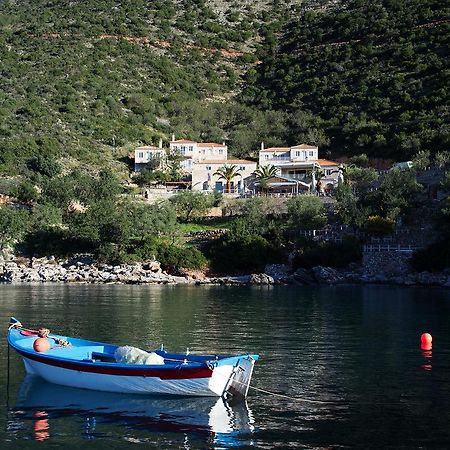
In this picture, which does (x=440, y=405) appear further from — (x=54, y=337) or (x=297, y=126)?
(x=297, y=126)

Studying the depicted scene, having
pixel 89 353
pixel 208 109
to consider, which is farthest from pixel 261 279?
pixel 208 109

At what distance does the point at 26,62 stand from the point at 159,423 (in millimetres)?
104973

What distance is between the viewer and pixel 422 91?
4028 inches

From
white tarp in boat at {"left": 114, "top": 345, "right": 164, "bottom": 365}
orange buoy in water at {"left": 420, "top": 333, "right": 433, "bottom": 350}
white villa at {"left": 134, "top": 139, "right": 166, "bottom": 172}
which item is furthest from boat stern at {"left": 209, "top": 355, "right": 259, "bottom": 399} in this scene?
white villa at {"left": 134, "top": 139, "right": 166, "bottom": 172}

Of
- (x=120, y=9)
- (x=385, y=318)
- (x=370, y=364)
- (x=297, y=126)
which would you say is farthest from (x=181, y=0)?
(x=370, y=364)

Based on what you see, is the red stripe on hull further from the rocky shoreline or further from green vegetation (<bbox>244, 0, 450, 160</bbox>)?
green vegetation (<bbox>244, 0, 450, 160</bbox>)

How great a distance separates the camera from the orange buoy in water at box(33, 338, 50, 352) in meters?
20.6

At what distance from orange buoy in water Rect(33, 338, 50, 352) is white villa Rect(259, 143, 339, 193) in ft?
203

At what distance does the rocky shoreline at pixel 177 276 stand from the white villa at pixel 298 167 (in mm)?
19854

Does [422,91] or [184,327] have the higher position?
[422,91]

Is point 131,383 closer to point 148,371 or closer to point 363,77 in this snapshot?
point 148,371

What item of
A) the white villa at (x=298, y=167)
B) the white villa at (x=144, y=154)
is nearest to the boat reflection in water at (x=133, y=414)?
the white villa at (x=298, y=167)

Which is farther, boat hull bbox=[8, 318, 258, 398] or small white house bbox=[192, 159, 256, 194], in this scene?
small white house bbox=[192, 159, 256, 194]

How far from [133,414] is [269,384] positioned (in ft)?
14.6
